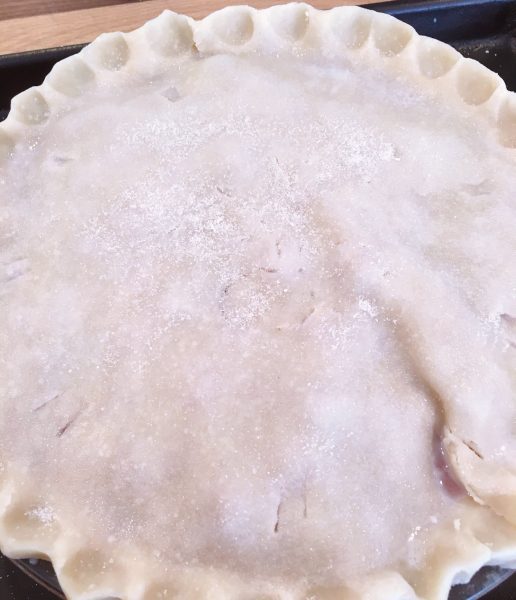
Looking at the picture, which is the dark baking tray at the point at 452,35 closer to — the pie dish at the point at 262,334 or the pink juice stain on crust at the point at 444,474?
the pie dish at the point at 262,334

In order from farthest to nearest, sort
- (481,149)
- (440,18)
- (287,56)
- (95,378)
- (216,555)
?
(440,18) → (287,56) → (481,149) → (95,378) → (216,555)

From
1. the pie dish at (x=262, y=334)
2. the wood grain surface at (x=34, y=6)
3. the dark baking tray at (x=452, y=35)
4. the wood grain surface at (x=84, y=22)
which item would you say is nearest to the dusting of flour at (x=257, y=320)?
the pie dish at (x=262, y=334)

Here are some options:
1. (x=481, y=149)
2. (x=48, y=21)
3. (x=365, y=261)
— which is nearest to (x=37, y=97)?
(x=48, y=21)

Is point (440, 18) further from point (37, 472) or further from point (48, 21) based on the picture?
point (37, 472)

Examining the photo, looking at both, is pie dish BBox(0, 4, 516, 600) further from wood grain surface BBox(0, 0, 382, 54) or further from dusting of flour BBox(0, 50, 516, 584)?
wood grain surface BBox(0, 0, 382, 54)

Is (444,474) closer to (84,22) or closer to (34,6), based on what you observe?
(84,22)

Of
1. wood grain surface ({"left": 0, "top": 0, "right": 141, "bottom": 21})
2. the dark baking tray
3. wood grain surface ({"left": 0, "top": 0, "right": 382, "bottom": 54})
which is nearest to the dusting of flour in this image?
the dark baking tray

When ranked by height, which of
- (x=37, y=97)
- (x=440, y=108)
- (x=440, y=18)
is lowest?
(x=440, y=18)
